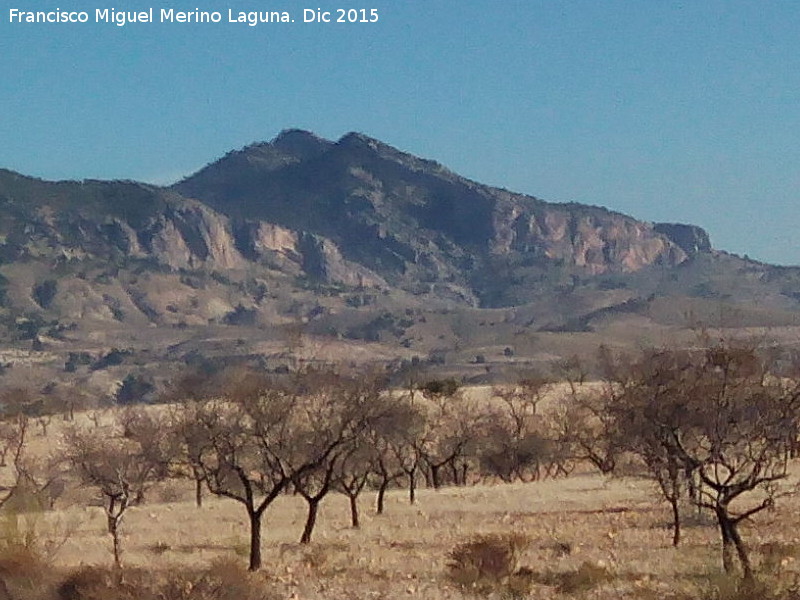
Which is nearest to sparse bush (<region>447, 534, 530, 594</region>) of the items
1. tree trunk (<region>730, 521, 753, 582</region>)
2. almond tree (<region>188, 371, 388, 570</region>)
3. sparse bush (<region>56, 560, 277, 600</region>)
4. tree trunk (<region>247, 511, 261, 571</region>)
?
sparse bush (<region>56, 560, 277, 600</region>)

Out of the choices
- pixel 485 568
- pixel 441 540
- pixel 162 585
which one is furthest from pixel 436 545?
pixel 162 585

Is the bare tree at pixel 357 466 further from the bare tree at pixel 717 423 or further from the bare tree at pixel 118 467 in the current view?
the bare tree at pixel 717 423

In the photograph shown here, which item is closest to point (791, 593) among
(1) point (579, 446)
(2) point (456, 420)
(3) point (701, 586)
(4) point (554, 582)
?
(3) point (701, 586)

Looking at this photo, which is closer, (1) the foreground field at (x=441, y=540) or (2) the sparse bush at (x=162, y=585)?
(2) the sparse bush at (x=162, y=585)

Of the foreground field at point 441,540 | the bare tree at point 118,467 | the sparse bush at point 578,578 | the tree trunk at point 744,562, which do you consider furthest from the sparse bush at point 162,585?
the bare tree at point 118,467

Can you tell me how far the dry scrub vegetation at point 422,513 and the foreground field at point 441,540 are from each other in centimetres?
11

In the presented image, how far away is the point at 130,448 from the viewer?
197 ft

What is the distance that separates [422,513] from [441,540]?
10.0 meters

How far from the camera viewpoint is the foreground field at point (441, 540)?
24.2 meters

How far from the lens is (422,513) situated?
44438 mm

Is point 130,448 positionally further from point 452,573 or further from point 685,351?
point 452,573

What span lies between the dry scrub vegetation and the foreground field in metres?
0.11

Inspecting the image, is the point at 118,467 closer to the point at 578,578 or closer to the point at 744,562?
the point at 578,578

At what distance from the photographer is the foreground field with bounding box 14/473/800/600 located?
24188 mm
